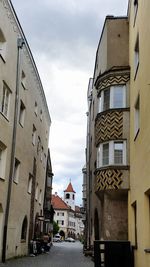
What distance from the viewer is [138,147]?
47.8ft

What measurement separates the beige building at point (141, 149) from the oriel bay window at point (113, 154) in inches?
30.4

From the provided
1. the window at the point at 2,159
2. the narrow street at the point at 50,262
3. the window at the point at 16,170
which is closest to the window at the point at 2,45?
the window at the point at 2,159

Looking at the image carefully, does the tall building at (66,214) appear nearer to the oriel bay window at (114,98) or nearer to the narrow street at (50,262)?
the narrow street at (50,262)

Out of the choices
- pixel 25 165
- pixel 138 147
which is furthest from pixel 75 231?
pixel 138 147

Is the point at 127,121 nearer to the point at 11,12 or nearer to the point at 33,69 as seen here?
the point at 11,12

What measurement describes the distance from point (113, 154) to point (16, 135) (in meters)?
5.60

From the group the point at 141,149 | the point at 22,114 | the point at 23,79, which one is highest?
the point at 23,79

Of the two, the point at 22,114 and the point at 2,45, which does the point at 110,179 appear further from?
the point at 2,45

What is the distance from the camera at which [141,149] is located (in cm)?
1378

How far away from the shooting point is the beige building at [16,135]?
18.0 metres

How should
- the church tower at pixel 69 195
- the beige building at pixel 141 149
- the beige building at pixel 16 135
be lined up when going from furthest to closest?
the church tower at pixel 69 195 → the beige building at pixel 16 135 → the beige building at pixel 141 149

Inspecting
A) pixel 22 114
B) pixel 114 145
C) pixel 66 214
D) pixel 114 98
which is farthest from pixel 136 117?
pixel 66 214

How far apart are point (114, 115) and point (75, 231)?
418ft

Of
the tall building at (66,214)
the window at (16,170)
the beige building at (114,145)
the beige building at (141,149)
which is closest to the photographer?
the beige building at (141,149)
